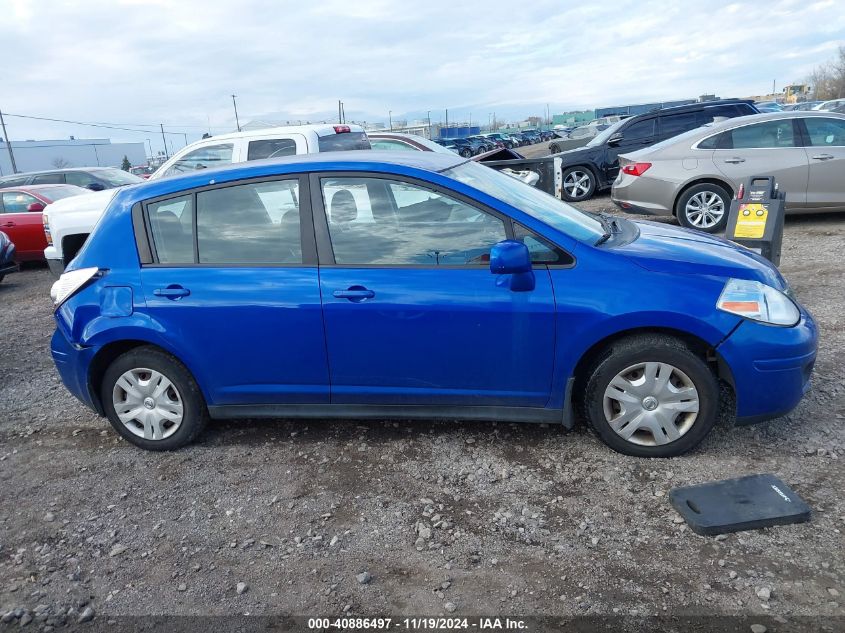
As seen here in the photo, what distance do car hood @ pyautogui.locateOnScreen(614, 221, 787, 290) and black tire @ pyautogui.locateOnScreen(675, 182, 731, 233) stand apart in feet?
17.5

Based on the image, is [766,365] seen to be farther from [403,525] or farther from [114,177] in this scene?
[114,177]

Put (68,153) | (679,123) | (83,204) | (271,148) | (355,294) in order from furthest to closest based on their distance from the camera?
(68,153) < (679,123) < (83,204) < (271,148) < (355,294)

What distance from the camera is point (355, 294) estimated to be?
3453mm

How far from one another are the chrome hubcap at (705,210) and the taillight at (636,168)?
794 millimetres

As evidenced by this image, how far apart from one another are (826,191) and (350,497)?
826 centimetres

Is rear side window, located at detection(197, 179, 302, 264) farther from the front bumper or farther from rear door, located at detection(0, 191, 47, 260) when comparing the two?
rear door, located at detection(0, 191, 47, 260)

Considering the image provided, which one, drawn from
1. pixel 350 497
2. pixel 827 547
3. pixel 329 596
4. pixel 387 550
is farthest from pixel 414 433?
pixel 827 547

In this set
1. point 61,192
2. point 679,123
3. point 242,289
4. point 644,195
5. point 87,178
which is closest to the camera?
point 242,289

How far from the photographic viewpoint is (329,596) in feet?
8.66

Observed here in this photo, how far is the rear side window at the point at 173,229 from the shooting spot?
12.3 feet

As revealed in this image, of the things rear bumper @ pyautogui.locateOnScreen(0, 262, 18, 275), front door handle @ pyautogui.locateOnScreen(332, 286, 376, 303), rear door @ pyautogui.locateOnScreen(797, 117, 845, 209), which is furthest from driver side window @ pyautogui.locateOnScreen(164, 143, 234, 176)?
rear door @ pyautogui.locateOnScreen(797, 117, 845, 209)

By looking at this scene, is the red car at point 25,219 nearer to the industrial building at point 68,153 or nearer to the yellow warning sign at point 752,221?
the yellow warning sign at point 752,221

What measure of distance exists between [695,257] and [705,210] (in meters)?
6.03

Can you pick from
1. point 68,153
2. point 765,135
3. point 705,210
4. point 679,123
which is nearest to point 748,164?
point 765,135
